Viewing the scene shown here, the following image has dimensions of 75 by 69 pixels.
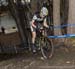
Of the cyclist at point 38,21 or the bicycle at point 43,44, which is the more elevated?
the cyclist at point 38,21

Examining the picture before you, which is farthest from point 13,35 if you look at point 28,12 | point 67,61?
point 67,61

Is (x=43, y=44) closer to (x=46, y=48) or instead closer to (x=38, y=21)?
(x=46, y=48)

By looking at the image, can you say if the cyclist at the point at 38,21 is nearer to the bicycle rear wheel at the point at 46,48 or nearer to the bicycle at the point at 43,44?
the bicycle at the point at 43,44

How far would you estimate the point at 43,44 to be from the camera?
29.7ft

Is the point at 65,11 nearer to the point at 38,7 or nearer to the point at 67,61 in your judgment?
the point at 38,7

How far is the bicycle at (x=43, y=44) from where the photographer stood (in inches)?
354

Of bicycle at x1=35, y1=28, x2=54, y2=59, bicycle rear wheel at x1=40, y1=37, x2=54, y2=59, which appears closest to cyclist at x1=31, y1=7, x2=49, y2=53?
bicycle at x1=35, y1=28, x2=54, y2=59

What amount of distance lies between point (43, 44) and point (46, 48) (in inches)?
5.8

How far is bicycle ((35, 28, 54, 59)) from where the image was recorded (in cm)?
899

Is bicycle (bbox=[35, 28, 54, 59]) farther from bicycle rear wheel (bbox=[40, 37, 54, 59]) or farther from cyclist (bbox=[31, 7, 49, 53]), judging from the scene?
cyclist (bbox=[31, 7, 49, 53])

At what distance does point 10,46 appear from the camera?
30.0 feet

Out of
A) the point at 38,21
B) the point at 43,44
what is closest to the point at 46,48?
the point at 43,44

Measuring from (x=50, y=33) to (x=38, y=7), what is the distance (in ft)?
3.21

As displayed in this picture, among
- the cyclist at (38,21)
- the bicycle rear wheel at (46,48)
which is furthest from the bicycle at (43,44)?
the cyclist at (38,21)
